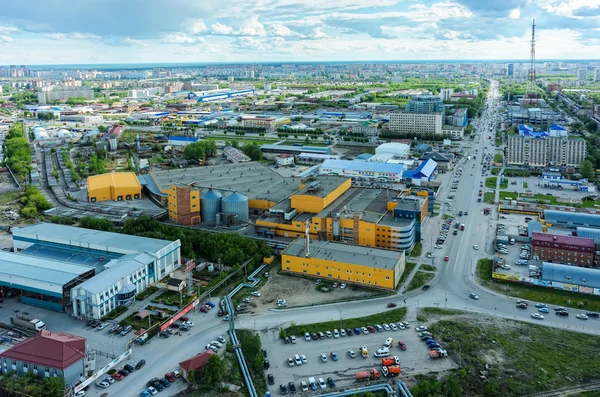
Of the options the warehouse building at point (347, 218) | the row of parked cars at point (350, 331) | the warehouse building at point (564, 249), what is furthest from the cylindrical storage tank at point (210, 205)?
the warehouse building at point (564, 249)

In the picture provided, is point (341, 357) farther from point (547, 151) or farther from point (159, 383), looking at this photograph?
point (547, 151)

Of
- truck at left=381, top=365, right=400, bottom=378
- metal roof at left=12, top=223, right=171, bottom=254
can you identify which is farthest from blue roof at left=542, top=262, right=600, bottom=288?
metal roof at left=12, top=223, right=171, bottom=254

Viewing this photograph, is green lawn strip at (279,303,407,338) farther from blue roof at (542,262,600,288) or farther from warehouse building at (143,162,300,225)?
warehouse building at (143,162,300,225)

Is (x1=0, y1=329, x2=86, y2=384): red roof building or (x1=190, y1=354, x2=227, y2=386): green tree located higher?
(x1=0, y1=329, x2=86, y2=384): red roof building

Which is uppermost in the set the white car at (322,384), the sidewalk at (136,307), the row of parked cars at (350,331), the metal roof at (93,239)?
the metal roof at (93,239)

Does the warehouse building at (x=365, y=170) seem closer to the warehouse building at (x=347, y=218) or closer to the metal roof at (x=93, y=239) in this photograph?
the warehouse building at (x=347, y=218)

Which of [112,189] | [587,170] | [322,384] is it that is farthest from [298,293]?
[587,170]
